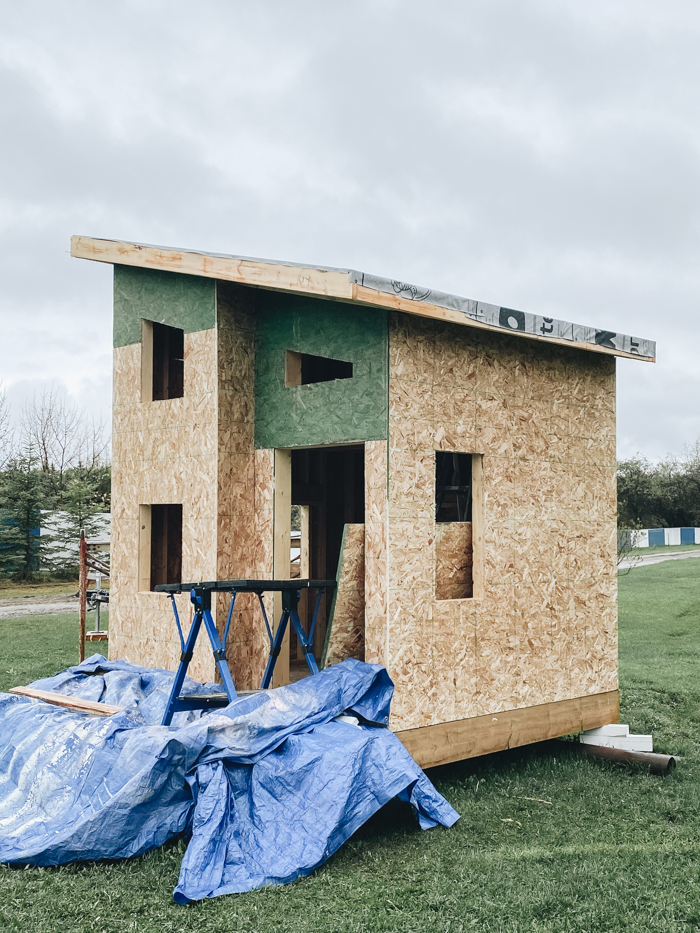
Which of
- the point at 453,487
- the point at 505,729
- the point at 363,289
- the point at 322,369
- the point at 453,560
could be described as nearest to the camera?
the point at 363,289

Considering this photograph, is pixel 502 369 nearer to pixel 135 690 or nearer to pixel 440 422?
pixel 440 422

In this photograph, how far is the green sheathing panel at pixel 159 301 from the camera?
363 inches

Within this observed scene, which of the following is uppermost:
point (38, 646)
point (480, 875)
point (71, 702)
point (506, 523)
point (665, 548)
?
point (506, 523)

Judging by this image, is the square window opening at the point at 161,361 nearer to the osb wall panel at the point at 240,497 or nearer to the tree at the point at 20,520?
the osb wall panel at the point at 240,497

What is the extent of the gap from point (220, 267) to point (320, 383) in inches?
58.6

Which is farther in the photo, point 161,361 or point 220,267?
point 161,361

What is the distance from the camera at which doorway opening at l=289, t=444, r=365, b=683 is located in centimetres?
1217

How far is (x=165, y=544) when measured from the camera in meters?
10.6

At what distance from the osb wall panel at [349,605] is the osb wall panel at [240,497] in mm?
1255

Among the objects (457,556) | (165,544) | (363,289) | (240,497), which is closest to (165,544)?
(165,544)

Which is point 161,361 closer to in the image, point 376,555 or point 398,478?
point 398,478

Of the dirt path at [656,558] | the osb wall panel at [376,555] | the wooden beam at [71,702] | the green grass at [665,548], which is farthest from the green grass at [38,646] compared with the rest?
the green grass at [665,548]

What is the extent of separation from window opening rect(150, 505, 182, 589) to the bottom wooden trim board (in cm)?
420

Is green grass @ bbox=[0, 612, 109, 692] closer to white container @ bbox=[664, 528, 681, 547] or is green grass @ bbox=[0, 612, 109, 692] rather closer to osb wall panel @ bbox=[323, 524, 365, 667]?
osb wall panel @ bbox=[323, 524, 365, 667]
